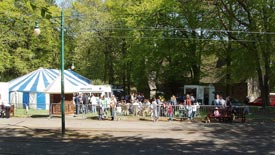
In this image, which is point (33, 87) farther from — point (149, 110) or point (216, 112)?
point (216, 112)

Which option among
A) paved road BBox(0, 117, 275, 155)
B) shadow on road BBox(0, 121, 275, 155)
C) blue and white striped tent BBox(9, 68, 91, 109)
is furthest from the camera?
blue and white striped tent BBox(9, 68, 91, 109)

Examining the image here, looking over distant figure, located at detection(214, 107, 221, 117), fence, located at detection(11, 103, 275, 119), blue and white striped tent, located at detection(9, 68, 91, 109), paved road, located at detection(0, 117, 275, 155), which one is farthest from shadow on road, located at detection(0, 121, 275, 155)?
blue and white striped tent, located at detection(9, 68, 91, 109)

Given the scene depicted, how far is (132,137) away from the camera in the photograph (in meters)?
19.3

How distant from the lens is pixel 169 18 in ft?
147

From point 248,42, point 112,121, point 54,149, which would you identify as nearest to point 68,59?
point 248,42

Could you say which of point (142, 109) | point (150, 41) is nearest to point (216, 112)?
point (142, 109)

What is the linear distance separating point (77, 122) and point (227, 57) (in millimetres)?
22527

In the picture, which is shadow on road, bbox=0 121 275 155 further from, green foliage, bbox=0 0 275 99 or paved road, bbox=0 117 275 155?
green foliage, bbox=0 0 275 99

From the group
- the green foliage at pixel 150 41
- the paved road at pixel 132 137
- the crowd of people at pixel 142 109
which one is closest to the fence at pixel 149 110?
the crowd of people at pixel 142 109

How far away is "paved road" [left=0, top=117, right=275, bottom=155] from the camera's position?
1538 cm

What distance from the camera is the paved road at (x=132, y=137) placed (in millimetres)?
15383

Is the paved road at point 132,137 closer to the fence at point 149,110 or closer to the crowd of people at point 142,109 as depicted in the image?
the crowd of people at point 142,109

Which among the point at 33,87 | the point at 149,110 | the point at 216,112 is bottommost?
the point at 216,112

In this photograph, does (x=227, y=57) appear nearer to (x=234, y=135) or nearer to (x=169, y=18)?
(x=169, y=18)
